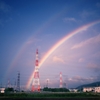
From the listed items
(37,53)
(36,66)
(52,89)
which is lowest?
(52,89)

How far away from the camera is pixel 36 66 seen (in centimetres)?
5031

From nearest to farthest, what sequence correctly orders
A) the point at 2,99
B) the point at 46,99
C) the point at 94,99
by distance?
the point at 2,99, the point at 46,99, the point at 94,99

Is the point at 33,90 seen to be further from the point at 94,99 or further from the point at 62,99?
the point at 94,99

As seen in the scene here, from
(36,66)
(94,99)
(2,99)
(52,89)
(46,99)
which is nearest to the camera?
(2,99)

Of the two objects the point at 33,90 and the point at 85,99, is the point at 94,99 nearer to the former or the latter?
the point at 85,99

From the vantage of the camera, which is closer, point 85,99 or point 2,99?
point 2,99

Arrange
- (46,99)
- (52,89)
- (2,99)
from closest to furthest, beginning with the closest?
1. (2,99)
2. (46,99)
3. (52,89)

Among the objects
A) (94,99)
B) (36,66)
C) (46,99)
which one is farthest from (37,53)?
(94,99)

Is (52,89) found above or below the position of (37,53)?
below

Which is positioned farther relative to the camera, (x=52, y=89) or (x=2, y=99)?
(x=52, y=89)

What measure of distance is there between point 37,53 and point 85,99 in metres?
21.2

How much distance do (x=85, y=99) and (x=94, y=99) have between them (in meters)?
2.84

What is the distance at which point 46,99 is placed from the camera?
37.8 m

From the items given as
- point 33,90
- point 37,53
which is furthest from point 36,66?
point 33,90
